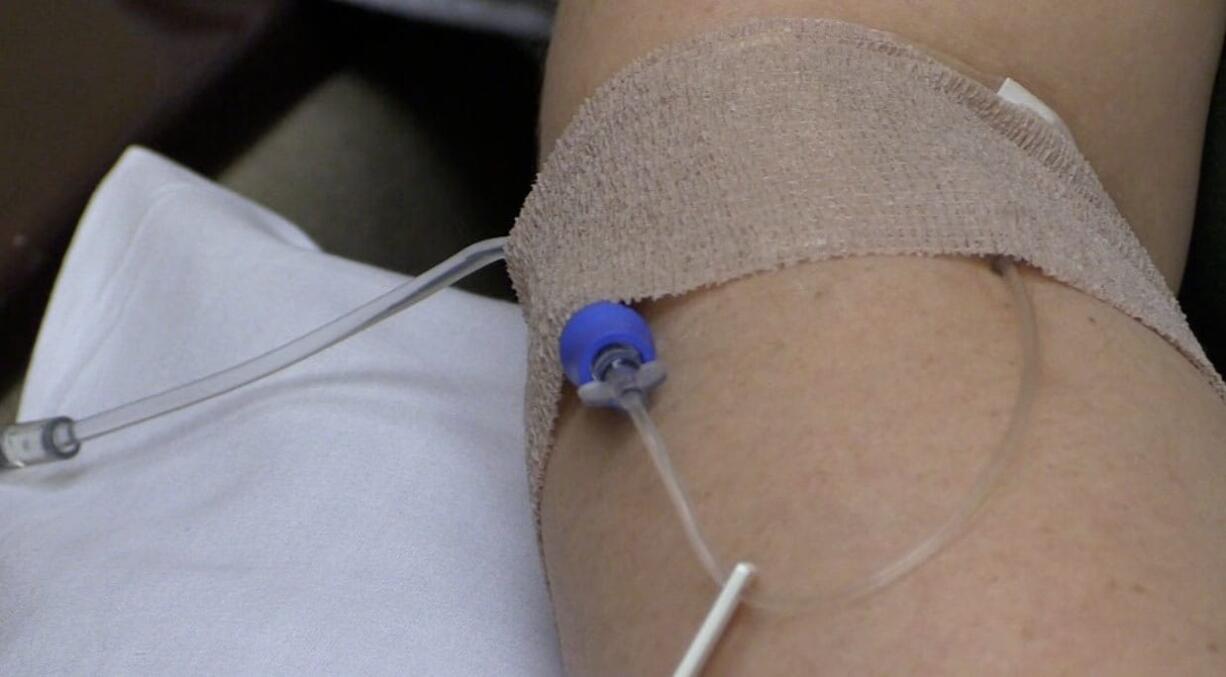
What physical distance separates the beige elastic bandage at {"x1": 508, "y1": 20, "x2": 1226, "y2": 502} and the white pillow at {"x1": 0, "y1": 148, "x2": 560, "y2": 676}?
15 centimetres

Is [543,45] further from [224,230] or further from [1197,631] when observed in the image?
[1197,631]

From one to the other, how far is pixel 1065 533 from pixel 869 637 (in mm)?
87

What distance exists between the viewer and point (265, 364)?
80cm

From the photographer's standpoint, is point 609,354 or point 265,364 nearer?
point 609,354

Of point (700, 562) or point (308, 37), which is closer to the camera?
point (700, 562)

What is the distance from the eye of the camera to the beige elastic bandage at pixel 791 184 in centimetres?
49

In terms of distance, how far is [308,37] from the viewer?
1.12 metres

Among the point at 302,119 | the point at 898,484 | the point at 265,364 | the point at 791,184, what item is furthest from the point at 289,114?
the point at 898,484

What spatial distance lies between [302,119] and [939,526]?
2.87 ft

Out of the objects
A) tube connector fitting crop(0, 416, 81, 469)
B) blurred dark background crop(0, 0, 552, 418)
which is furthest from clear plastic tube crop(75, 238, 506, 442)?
blurred dark background crop(0, 0, 552, 418)

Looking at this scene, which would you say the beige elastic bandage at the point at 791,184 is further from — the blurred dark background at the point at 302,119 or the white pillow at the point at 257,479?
the blurred dark background at the point at 302,119

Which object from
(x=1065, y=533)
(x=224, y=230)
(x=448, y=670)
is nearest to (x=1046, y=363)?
(x=1065, y=533)

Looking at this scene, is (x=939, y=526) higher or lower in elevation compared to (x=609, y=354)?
lower

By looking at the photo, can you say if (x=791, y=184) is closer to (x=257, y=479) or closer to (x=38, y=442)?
(x=257, y=479)
